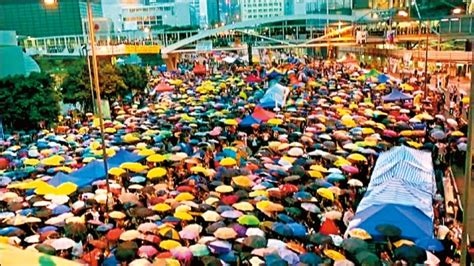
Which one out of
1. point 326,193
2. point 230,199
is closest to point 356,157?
point 326,193

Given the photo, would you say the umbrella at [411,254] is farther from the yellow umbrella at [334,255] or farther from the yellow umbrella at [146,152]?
the yellow umbrella at [146,152]

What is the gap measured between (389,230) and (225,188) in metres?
5.24

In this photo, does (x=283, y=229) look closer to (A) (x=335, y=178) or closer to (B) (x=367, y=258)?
(B) (x=367, y=258)

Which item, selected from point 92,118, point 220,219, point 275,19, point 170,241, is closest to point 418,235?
point 220,219

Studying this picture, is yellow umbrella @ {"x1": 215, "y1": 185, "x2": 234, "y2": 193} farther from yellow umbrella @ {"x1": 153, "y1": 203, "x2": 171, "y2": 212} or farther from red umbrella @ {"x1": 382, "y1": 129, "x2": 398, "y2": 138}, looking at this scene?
red umbrella @ {"x1": 382, "y1": 129, "x2": 398, "y2": 138}

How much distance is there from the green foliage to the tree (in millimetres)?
11606

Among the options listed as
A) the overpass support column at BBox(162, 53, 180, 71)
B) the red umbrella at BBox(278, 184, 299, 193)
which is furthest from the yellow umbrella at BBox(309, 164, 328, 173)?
the overpass support column at BBox(162, 53, 180, 71)

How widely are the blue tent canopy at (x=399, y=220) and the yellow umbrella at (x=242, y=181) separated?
13.3ft

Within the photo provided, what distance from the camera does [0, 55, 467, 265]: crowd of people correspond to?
1145 cm

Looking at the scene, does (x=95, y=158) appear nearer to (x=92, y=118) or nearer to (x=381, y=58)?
(x=92, y=118)

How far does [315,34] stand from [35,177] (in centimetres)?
8684

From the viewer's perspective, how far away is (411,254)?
1052cm

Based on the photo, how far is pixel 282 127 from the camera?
2431 centimetres

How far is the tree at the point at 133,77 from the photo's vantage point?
4040cm
